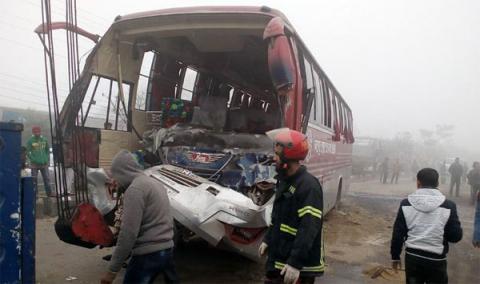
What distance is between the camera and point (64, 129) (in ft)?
17.0

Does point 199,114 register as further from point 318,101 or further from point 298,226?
point 298,226

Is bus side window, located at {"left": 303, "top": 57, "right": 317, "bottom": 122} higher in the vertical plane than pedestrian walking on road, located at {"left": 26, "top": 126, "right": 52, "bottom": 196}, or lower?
higher

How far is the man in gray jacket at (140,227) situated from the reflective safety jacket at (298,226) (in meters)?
0.82

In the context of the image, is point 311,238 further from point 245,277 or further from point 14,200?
point 245,277

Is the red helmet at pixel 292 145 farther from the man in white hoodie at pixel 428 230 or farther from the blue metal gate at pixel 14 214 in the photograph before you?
the blue metal gate at pixel 14 214

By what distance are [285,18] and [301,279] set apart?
322 centimetres

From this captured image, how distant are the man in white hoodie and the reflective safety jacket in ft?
3.32

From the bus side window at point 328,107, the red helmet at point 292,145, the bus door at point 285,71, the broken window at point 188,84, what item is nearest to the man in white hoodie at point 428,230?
the red helmet at point 292,145

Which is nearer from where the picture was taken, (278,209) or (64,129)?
(278,209)

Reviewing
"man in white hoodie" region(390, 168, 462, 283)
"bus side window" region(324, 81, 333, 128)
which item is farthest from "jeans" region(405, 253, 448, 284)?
"bus side window" region(324, 81, 333, 128)

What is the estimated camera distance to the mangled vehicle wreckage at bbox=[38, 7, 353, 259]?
4.64 meters

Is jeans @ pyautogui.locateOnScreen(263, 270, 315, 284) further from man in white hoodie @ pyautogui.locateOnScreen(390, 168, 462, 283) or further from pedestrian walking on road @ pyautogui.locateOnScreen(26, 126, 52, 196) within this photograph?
pedestrian walking on road @ pyautogui.locateOnScreen(26, 126, 52, 196)

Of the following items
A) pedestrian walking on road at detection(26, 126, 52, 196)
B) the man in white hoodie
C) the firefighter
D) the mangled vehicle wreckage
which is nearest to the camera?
the firefighter

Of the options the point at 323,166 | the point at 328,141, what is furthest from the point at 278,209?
the point at 328,141
